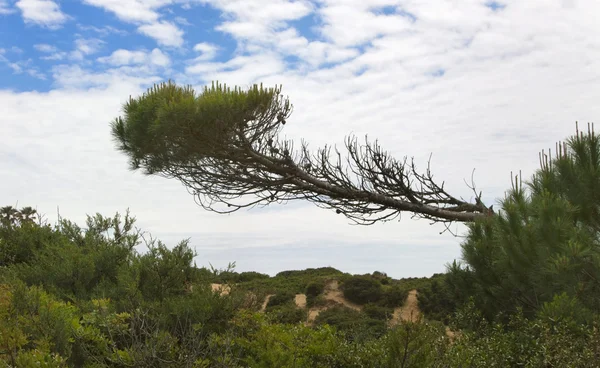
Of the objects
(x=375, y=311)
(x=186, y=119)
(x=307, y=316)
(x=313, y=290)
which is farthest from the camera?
(x=313, y=290)

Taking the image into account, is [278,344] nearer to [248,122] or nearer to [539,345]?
[539,345]

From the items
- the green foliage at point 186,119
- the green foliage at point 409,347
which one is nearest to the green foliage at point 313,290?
the green foliage at point 186,119

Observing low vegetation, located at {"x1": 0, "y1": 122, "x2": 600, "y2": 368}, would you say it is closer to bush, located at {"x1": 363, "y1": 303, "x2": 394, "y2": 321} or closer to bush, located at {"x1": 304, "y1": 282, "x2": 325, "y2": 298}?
Result: bush, located at {"x1": 363, "y1": 303, "x2": 394, "y2": 321}

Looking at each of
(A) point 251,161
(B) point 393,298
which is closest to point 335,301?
(B) point 393,298

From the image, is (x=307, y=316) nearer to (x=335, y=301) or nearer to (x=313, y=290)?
(x=335, y=301)

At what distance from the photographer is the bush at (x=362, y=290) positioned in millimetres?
17883

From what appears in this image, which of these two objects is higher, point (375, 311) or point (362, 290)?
point (362, 290)

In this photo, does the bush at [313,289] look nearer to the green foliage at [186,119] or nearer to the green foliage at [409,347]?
the green foliage at [186,119]

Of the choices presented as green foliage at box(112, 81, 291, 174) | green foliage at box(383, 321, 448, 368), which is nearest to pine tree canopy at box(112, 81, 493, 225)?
green foliage at box(112, 81, 291, 174)

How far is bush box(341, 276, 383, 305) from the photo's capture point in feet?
58.7

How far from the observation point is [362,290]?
18000 millimetres

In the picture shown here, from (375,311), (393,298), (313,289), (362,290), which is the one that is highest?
(313,289)

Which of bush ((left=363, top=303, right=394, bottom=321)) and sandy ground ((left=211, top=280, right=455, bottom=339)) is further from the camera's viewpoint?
sandy ground ((left=211, top=280, right=455, bottom=339))

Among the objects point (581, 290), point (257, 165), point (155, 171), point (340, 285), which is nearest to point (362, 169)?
point (257, 165)
